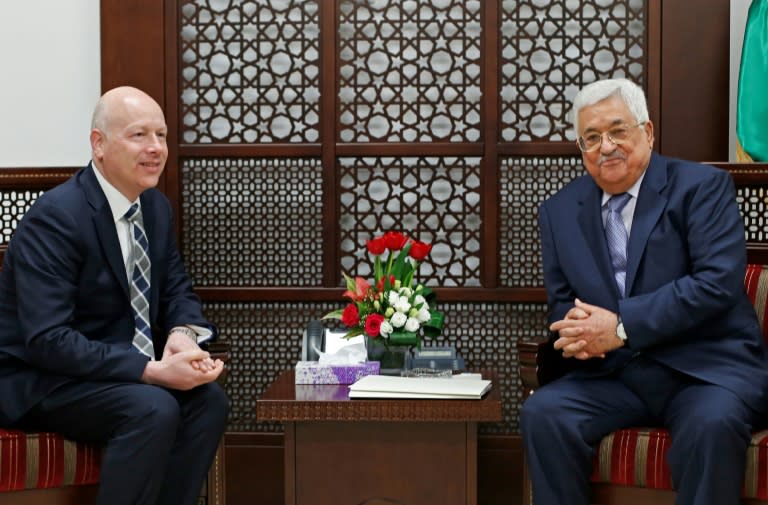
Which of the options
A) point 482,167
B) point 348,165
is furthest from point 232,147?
point 482,167

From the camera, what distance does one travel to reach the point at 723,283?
2.75 metres

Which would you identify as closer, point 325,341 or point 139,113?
point 139,113

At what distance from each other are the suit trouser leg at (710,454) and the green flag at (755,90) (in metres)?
→ 1.13

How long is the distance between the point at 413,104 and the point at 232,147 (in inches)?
27.7

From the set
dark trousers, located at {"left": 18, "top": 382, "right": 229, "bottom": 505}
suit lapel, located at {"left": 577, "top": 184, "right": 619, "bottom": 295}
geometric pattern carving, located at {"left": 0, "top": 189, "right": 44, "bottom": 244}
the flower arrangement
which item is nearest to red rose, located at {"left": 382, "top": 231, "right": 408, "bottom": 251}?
the flower arrangement

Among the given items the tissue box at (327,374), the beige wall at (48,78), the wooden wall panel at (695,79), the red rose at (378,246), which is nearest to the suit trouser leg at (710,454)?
the tissue box at (327,374)

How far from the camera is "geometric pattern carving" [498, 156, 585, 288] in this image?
3.68m

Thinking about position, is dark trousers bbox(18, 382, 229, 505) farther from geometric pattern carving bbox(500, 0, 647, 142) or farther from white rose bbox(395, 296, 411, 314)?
geometric pattern carving bbox(500, 0, 647, 142)

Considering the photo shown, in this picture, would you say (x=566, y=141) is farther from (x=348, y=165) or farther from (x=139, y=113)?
(x=139, y=113)

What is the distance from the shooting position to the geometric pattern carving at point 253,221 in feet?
12.3

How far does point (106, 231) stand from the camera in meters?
2.87

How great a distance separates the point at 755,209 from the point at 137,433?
2.19 metres

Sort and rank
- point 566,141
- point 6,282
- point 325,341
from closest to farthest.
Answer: point 6,282
point 325,341
point 566,141

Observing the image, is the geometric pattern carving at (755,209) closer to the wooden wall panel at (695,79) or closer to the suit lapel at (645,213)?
the wooden wall panel at (695,79)
